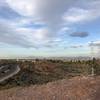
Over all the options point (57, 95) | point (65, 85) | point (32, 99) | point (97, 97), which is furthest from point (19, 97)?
point (97, 97)

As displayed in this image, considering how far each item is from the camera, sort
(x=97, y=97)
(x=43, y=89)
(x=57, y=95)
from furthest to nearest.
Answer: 1. (x=43, y=89)
2. (x=57, y=95)
3. (x=97, y=97)

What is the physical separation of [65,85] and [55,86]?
0.96 metres

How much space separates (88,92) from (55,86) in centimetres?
416

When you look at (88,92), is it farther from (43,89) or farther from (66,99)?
(43,89)

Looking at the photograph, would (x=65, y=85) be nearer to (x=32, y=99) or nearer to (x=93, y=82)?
(x=93, y=82)

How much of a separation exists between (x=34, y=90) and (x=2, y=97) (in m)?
3.17

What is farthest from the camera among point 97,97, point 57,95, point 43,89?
point 43,89

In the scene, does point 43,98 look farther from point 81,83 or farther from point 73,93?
A: point 81,83

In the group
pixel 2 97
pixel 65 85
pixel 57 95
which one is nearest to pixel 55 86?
pixel 65 85

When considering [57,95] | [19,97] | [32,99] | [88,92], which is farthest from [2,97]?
[88,92]

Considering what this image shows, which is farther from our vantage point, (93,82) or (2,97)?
(93,82)

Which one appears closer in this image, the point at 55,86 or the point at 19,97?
the point at 19,97

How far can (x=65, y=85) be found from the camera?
25.8m

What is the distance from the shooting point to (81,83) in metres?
25.6
